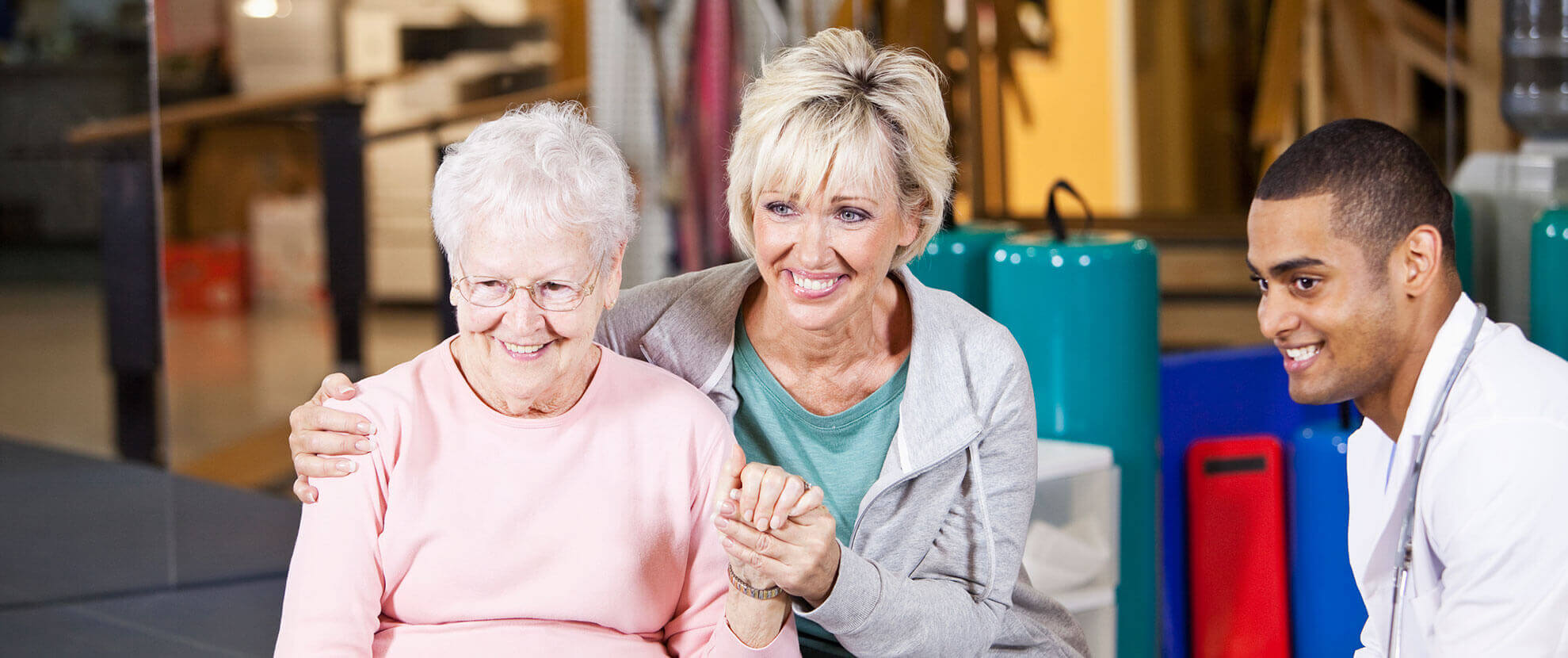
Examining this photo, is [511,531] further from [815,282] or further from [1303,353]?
[1303,353]

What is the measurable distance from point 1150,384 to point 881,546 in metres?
1.03

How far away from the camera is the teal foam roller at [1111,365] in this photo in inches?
107

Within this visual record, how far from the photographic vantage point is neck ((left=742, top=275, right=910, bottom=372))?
2.01m

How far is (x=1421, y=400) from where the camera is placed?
64.4 inches

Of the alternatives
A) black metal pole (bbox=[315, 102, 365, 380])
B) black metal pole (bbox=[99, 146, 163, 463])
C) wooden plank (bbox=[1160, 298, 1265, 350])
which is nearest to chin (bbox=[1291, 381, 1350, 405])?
black metal pole (bbox=[99, 146, 163, 463])

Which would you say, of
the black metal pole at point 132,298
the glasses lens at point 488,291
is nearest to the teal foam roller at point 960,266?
the glasses lens at point 488,291

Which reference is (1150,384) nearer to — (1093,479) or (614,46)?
(1093,479)

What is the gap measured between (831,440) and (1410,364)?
742 mm

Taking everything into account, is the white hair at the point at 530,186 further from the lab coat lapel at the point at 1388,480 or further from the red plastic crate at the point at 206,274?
the red plastic crate at the point at 206,274

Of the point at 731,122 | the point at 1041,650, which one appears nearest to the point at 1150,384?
the point at 1041,650

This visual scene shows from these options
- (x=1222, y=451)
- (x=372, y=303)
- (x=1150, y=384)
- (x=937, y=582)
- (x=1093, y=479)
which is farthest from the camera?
(x=372, y=303)

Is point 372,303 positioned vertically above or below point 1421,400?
below

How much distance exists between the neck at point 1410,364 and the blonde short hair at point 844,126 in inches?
23.7

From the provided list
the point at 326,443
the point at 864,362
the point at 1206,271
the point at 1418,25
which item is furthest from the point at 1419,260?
the point at 1418,25
